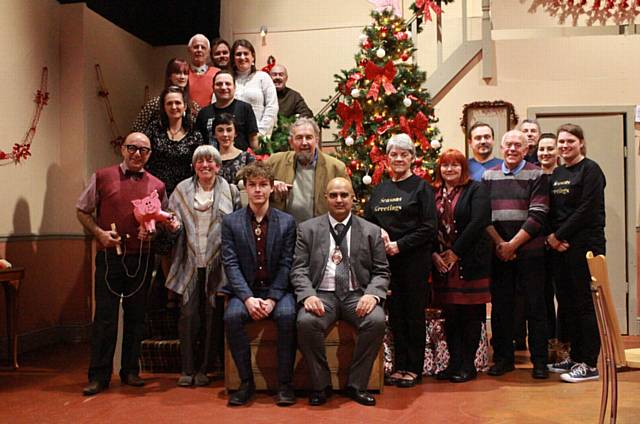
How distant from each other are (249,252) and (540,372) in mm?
1916

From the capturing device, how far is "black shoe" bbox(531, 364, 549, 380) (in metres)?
4.17

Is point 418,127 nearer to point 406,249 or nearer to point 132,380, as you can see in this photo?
point 406,249

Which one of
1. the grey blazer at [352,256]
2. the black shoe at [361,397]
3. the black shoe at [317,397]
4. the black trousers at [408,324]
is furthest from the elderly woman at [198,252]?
the black trousers at [408,324]

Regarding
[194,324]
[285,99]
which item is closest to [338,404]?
[194,324]

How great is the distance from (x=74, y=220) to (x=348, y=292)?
10.1 feet

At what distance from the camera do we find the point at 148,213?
3.96 metres

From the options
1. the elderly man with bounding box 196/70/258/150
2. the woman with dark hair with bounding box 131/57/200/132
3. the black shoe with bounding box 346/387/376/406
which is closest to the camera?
the black shoe with bounding box 346/387/376/406

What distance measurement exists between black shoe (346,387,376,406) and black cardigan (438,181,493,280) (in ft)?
3.13

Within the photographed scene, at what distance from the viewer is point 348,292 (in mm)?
3820

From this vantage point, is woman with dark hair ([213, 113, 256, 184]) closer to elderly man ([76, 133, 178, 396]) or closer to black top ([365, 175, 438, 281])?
elderly man ([76, 133, 178, 396])

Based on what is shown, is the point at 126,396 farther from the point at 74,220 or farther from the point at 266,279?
the point at 74,220

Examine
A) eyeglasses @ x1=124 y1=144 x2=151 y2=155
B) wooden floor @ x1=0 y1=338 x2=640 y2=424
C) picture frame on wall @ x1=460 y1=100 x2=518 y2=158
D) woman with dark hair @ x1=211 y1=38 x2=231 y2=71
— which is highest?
woman with dark hair @ x1=211 y1=38 x2=231 y2=71

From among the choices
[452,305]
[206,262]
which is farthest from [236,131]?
[452,305]

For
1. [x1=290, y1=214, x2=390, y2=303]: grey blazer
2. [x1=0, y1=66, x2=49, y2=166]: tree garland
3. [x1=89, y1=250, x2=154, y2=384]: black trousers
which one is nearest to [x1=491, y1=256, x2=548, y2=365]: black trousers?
[x1=290, y1=214, x2=390, y2=303]: grey blazer
